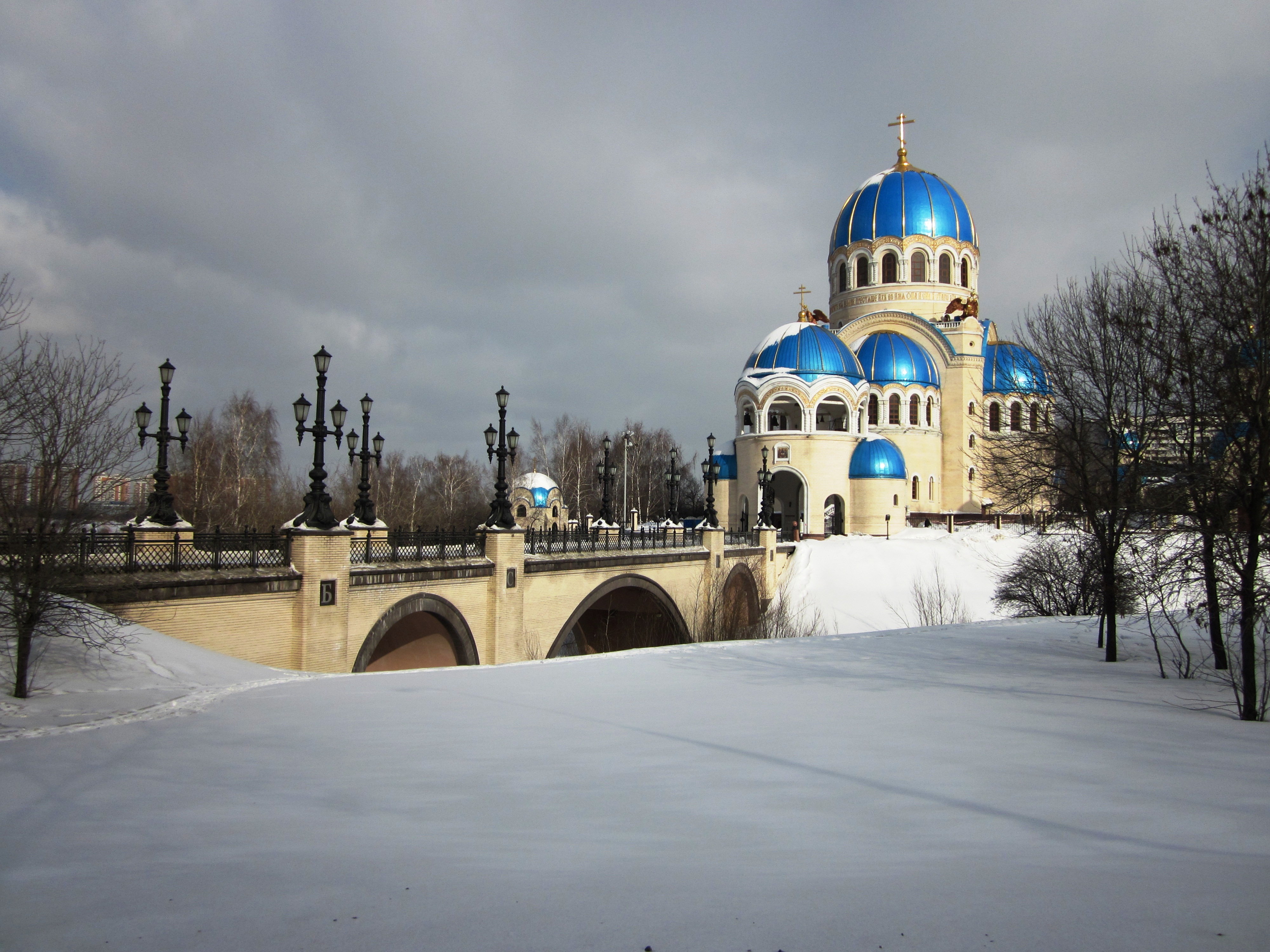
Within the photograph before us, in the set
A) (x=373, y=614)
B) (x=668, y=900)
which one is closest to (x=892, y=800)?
(x=668, y=900)

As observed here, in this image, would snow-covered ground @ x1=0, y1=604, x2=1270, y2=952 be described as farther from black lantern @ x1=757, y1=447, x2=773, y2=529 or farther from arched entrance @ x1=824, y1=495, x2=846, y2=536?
arched entrance @ x1=824, y1=495, x2=846, y2=536

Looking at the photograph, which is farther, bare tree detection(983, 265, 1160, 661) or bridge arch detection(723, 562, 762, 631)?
bridge arch detection(723, 562, 762, 631)

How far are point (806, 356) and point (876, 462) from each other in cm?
622

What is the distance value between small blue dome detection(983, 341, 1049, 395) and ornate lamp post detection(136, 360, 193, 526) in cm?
1398

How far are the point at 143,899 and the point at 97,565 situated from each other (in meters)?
8.88

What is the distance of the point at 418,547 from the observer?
53.4 ft

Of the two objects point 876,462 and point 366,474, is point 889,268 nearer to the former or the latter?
point 876,462

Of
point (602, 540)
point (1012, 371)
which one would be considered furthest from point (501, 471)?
point (1012, 371)

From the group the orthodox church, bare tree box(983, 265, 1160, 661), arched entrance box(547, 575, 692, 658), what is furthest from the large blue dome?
bare tree box(983, 265, 1160, 661)

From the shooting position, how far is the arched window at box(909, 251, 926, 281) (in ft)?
152

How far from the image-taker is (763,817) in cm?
473

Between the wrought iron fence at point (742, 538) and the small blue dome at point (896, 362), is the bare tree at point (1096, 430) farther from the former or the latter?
the small blue dome at point (896, 362)

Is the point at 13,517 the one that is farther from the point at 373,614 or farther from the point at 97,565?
the point at 373,614

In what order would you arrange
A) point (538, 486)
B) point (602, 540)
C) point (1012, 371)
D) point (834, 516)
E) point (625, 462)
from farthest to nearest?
point (538, 486) → point (834, 516) → point (1012, 371) → point (625, 462) → point (602, 540)
